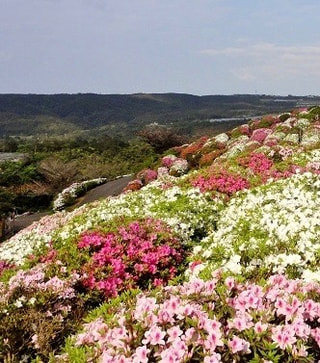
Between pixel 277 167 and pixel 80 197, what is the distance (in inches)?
1002

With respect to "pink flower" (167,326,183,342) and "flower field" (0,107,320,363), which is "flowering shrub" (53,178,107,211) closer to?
"flower field" (0,107,320,363)

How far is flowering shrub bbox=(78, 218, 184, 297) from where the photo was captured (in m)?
7.36

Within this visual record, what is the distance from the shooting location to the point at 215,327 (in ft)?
12.3

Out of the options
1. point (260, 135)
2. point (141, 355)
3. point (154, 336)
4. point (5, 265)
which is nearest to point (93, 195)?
point (260, 135)

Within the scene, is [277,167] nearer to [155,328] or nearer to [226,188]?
[226,188]

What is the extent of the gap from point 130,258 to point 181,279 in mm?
943

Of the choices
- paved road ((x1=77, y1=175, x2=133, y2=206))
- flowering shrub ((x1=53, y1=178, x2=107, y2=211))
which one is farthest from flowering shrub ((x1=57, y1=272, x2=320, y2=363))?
flowering shrub ((x1=53, y1=178, x2=107, y2=211))

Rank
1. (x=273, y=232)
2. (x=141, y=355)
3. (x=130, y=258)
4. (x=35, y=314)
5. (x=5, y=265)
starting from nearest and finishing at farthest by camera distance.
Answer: (x=141, y=355) < (x=35, y=314) < (x=273, y=232) < (x=130, y=258) < (x=5, y=265)

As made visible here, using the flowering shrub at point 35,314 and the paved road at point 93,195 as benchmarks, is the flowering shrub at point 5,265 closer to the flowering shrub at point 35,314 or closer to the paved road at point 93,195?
the flowering shrub at point 35,314

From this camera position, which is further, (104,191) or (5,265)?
(104,191)

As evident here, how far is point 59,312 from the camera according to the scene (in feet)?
19.5

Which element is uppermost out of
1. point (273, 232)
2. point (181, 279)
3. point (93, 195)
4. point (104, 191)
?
point (273, 232)

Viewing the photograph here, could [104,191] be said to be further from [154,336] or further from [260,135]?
[154,336]

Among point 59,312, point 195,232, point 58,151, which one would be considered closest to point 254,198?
point 195,232
